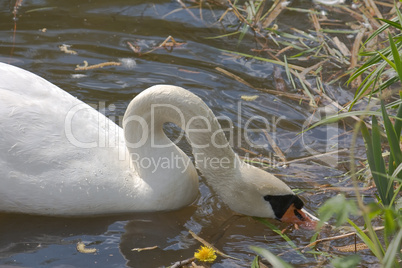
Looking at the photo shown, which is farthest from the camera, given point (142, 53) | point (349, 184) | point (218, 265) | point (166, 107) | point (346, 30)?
point (346, 30)

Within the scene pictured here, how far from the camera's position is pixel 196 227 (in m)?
4.22

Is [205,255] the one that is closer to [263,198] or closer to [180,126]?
[263,198]

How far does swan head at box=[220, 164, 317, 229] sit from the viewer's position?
3990mm

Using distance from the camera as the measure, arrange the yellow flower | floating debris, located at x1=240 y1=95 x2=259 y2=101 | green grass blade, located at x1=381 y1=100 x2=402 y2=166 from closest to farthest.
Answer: green grass blade, located at x1=381 y1=100 x2=402 y2=166
the yellow flower
floating debris, located at x1=240 y1=95 x2=259 y2=101

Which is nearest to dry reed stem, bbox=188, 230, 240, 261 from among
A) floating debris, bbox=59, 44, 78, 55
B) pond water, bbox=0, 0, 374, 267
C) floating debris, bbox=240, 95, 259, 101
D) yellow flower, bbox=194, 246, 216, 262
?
pond water, bbox=0, 0, 374, 267

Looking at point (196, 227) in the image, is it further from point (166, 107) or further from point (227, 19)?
point (227, 19)

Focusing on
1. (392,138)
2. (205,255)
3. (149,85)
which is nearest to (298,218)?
(205,255)

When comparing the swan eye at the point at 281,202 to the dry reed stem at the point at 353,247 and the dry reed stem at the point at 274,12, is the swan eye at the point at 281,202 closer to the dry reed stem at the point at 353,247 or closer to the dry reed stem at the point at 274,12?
the dry reed stem at the point at 353,247

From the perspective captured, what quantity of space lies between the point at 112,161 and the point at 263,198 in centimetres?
104

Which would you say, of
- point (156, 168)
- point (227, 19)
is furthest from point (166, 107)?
point (227, 19)

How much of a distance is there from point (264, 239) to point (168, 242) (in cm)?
63

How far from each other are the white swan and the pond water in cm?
17

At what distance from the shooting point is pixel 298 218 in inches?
162

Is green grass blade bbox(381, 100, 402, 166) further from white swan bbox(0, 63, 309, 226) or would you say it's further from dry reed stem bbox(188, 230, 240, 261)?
dry reed stem bbox(188, 230, 240, 261)
